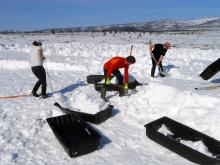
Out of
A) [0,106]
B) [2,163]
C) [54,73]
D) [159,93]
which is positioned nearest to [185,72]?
[159,93]

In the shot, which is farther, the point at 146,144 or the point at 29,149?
the point at 146,144

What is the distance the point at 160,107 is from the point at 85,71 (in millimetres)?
6422

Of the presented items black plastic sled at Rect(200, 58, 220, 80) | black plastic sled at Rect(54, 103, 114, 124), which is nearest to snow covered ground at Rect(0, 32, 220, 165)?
black plastic sled at Rect(54, 103, 114, 124)

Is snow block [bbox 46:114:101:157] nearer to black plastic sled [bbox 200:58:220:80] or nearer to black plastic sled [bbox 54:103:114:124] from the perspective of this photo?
black plastic sled [bbox 54:103:114:124]

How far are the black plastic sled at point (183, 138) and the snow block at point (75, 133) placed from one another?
1.28m

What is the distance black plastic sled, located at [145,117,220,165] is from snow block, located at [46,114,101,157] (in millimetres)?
1275

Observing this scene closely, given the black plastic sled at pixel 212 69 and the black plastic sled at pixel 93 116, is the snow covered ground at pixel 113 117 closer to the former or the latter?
the black plastic sled at pixel 93 116

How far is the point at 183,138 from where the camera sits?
19.6 ft

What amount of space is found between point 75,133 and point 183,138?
242 centimetres

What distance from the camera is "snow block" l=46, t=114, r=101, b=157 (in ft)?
16.8

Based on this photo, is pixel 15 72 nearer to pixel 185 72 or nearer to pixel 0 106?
pixel 0 106

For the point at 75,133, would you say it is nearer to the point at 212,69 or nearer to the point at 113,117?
the point at 113,117

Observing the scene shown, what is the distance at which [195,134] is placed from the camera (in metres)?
5.74

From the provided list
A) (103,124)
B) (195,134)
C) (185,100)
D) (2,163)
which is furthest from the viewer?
(185,100)
